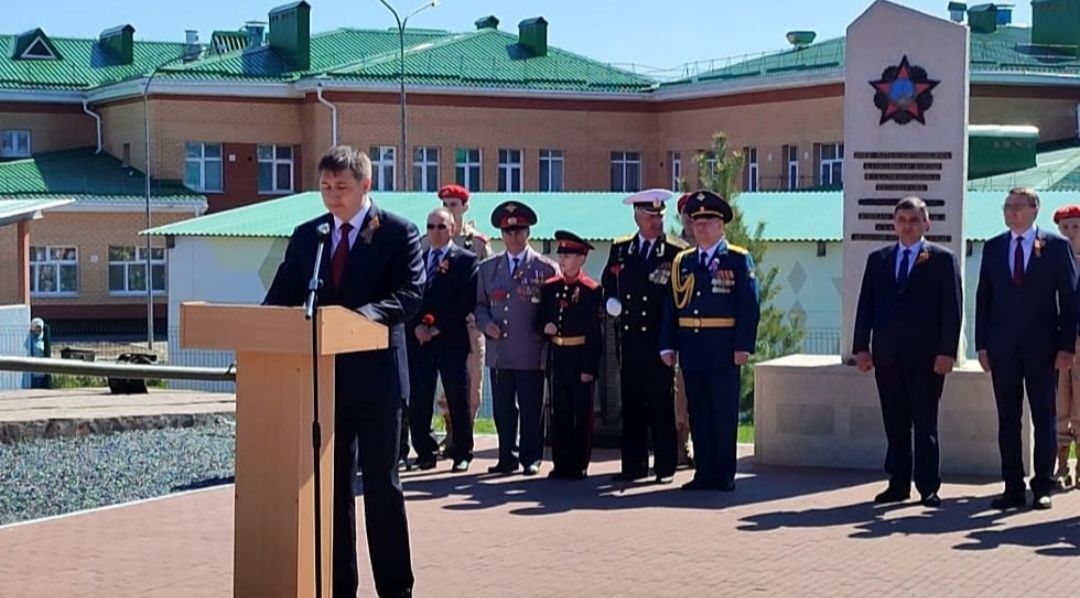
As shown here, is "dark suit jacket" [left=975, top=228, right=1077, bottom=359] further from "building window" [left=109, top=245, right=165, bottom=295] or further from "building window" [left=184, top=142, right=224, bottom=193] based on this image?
"building window" [left=184, top=142, right=224, bottom=193]

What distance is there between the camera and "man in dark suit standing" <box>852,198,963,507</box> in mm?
10742

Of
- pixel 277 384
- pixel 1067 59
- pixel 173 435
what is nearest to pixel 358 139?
pixel 1067 59

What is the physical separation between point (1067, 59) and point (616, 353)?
45.2 meters

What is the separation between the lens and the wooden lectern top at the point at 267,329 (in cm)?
631

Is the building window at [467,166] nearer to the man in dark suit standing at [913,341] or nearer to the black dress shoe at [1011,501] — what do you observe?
the man in dark suit standing at [913,341]

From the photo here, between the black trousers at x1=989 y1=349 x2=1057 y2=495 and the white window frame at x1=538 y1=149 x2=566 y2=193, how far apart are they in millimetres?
48722

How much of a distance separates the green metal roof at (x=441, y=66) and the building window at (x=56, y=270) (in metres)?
6.57

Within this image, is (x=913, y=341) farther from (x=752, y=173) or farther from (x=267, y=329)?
(x=752, y=173)

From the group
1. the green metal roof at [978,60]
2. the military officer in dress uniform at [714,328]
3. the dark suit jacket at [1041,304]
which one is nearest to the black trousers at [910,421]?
the dark suit jacket at [1041,304]

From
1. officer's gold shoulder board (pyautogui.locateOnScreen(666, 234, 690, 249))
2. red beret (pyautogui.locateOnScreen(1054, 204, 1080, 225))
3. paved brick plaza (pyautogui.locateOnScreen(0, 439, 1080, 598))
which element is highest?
red beret (pyautogui.locateOnScreen(1054, 204, 1080, 225))

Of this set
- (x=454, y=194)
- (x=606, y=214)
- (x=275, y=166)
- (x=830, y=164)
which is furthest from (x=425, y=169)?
(x=454, y=194)

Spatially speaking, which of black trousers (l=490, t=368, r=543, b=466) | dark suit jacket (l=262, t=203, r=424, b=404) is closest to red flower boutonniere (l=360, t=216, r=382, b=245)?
dark suit jacket (l=262, t=203, r=424, b=404)

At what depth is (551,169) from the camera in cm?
5956

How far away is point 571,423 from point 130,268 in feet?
153
